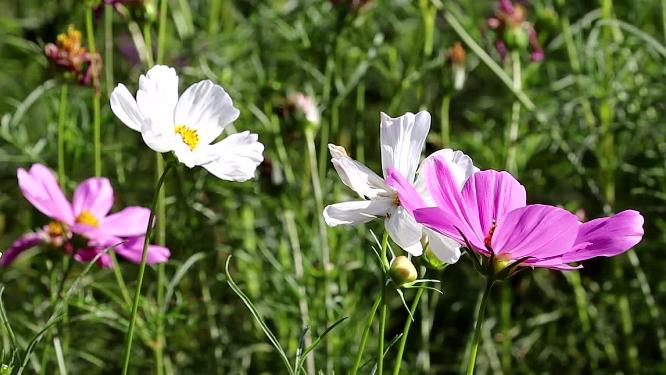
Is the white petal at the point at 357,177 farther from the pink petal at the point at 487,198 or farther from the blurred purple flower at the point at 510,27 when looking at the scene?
the blurred purple flower at the point at 510,27

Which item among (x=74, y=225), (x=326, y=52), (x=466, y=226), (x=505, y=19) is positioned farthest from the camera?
(x=326, y=52)

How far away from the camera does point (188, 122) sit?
1.98 feet

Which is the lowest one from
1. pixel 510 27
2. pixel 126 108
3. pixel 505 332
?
pixel 505 332

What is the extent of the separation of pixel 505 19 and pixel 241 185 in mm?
343

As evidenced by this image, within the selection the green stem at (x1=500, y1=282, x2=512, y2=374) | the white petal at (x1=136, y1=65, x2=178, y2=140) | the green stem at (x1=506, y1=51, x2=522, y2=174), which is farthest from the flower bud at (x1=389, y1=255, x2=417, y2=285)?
the green stem at (x1=500, y1=282, x2=512, y2=374)

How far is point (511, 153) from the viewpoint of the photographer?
107cm

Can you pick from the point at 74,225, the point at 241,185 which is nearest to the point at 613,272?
the point at 241,185

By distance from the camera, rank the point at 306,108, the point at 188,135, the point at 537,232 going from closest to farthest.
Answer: the point at 537,232
the point at 188,135
the point at 306,108

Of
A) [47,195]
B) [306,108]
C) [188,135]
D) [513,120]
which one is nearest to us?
[188,135]

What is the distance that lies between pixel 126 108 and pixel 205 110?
0.25ft

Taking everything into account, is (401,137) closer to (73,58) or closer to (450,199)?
(450,199)

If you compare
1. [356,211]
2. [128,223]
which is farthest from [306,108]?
[356,211]

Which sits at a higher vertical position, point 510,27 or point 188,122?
point 510,27

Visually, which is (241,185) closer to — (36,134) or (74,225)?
(74,225)
